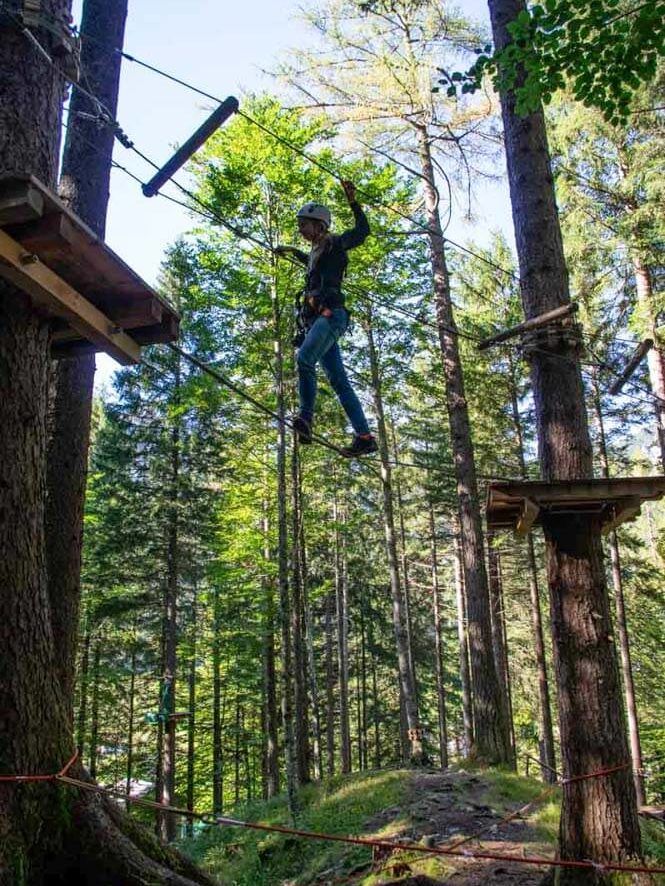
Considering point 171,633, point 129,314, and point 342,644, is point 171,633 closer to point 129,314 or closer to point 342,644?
point 342,644

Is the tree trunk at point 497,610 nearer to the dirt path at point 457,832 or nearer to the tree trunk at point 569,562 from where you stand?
the dirt path at point 457,832

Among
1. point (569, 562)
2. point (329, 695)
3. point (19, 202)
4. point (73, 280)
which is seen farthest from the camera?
point (329, 695)

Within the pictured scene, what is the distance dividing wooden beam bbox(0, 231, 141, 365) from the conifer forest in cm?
3

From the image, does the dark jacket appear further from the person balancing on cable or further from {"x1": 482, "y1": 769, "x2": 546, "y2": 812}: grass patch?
{"x1": 482, "y1": 769, "x2": 546, "y2": 812}: grass patch

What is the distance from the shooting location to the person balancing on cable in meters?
5.12

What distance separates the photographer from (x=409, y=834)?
6871 mm

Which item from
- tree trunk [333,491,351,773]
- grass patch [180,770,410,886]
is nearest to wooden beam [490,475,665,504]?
grass patch [180,770,410,886]

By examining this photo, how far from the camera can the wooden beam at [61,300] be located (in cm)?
328

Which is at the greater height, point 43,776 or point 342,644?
point 342,644

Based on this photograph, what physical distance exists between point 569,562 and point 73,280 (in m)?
3.79

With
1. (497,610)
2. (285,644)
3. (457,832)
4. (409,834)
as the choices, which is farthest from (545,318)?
(497,610)

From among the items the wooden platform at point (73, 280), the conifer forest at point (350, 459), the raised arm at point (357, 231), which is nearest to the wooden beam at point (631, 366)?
the conifer forest at point (350, 459)

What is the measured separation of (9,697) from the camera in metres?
3.19

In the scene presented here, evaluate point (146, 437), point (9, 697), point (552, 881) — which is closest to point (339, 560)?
point (146, 437)
